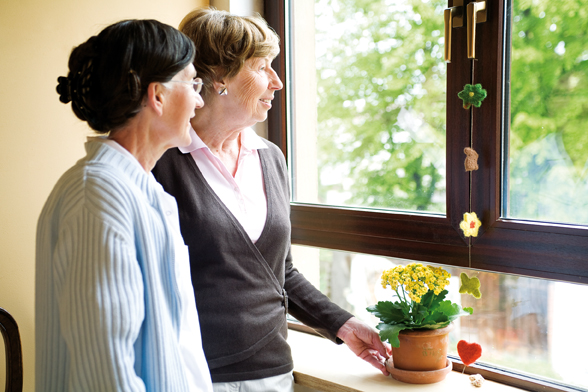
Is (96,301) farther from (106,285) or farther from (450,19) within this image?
(450,19)

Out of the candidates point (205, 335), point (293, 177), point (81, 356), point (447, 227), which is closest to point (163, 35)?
point (81, 356)

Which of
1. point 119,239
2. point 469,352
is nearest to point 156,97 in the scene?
point 119,239

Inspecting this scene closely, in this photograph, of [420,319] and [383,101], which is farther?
[383,101]

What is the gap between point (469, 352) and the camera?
4.70ft

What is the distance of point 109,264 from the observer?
0.80 m

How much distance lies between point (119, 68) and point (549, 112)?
3.52ft

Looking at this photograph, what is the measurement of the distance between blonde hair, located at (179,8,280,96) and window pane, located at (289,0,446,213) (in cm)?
48

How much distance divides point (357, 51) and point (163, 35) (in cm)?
95

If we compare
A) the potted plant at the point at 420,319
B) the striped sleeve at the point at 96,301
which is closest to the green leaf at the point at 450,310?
the potted plant at the point at 420,319

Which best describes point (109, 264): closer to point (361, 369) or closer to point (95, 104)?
point (95, 104)

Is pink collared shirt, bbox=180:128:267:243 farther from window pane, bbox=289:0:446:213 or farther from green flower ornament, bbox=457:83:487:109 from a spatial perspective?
green flower ornament, bbox=457:83:487:109

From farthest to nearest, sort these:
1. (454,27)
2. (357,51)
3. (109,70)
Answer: (357,51), (454,27), (109,70)

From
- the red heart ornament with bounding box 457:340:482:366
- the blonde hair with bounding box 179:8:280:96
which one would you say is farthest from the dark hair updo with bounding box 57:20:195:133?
the red heart ornament with bounding box 457:340:482:366

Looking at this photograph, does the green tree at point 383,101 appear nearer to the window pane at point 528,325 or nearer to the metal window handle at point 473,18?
the metal window handle at point 473,18
